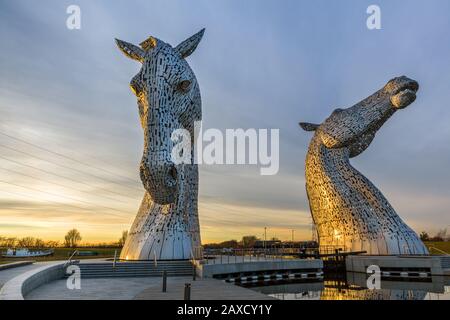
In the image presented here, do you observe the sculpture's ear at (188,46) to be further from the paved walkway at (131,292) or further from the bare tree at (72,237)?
the bare tree at (72,237)

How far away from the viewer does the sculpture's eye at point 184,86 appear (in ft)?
49.9

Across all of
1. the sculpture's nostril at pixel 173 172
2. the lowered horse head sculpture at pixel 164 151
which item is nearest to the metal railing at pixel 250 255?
the lowered horse head sculpture at pixel 164 151

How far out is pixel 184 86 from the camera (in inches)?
604

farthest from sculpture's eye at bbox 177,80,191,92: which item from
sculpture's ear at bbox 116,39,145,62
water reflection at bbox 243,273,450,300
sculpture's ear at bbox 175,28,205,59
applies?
water reflection at bbox 243,273,450,300

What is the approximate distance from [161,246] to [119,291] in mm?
6344

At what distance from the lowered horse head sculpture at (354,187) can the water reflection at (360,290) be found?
3848 millimetres

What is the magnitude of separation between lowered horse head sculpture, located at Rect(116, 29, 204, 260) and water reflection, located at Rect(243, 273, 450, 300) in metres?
4.12

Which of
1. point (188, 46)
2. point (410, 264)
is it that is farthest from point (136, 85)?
point (410, 264)

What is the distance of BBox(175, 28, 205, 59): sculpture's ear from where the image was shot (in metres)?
16.5

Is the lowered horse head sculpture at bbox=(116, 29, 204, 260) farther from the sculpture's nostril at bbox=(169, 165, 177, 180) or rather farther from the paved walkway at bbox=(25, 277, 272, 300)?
the paved walkway at bbox=(25, 277, 272, 300)

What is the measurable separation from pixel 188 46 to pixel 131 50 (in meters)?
2.60
